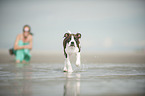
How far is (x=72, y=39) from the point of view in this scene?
799cm

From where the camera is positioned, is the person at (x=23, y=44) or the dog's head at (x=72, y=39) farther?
the person at (x=23, y=44)

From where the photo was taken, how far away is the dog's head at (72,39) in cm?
798

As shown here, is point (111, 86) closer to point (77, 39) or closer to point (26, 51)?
point (77, 39)

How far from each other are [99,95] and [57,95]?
742mm

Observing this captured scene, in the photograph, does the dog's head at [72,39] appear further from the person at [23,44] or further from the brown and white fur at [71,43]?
the person at [23,44]

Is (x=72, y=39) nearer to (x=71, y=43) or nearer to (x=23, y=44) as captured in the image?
(x=71, y=43)

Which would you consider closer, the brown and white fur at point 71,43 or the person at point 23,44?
the brown and white fur at point 71,43

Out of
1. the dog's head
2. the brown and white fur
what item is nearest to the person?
the brown and white fur

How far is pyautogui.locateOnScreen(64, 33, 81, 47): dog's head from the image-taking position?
7.98 m

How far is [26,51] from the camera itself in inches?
531

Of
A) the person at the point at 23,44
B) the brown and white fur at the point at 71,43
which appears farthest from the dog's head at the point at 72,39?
the person at the point at 23,44

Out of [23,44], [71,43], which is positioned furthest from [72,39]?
[23,44]

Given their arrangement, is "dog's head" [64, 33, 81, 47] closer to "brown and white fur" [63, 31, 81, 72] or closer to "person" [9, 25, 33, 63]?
"brown and white fur" [63, 31, 81, 72]

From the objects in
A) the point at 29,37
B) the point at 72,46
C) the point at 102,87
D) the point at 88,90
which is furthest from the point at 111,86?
the point at 29,37
